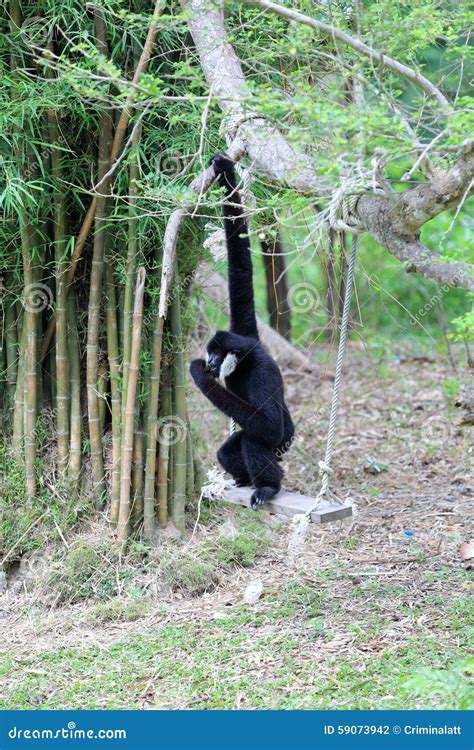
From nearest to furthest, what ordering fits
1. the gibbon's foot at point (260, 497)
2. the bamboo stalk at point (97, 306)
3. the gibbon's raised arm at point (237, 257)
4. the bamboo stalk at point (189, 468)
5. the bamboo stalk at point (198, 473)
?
the gibbon's raised arm at point (237, 257)
the gibbon's foot at point (260, 497)
the bamboo stalk at point (97, 306)
the bamboo stalk at point (189, 468)
the bamboo stalk at point (198, 473)

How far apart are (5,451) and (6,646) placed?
132 cm

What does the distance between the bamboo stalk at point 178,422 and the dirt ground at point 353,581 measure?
24cm

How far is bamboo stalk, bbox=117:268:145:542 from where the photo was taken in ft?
16.5

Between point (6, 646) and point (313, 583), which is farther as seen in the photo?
point (313, 583)

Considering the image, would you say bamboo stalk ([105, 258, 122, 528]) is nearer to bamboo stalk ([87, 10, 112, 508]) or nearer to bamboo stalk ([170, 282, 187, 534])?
bamboo stalk ([87, 10, 112, 508])

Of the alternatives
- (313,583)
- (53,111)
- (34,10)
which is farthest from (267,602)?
(34,10)

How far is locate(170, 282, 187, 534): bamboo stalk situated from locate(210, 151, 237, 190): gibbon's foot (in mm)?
1127

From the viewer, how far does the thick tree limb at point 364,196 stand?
342cm

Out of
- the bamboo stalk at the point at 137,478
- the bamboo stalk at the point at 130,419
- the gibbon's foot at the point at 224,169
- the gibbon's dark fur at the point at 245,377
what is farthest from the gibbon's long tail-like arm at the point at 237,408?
the gibbon's foot at the point at 224,169

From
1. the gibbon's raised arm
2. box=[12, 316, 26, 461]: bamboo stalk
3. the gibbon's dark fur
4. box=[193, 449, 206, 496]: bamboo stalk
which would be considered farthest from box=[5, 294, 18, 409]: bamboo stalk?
the gibbon's raised arm

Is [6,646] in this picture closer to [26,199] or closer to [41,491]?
[41,491]

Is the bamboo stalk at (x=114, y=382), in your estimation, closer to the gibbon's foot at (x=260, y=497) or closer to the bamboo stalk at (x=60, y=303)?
the bamboo stalk at (x=60, y=303)

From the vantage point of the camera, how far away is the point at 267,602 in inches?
195

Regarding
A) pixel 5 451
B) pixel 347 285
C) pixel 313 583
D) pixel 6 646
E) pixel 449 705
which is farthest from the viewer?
pixel 5 451
